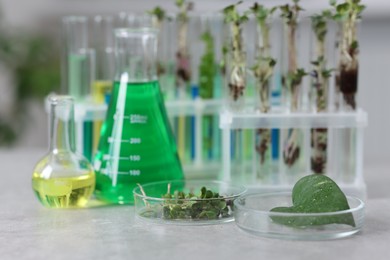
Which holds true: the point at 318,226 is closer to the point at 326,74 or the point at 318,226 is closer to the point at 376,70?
the point at 326,74

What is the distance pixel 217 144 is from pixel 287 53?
0.99ft

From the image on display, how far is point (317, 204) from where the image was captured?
1.12m

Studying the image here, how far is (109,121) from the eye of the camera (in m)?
1.36

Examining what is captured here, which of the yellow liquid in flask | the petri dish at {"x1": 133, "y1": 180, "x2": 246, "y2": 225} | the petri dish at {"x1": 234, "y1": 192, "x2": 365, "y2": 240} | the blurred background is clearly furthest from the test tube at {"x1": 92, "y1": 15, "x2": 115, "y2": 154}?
the blurred background

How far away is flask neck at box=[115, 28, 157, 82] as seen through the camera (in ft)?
4.49

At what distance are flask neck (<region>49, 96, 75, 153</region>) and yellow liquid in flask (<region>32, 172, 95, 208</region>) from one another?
0.19 feet

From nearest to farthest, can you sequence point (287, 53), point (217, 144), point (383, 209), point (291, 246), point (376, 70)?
point (291, 246), point (383, 209), point (287, 53), point (217, 144), point (376, 70)

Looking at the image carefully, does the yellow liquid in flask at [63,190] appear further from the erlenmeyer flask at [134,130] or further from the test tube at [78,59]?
the test tube at [78,59]

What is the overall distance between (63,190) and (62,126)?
0.11m

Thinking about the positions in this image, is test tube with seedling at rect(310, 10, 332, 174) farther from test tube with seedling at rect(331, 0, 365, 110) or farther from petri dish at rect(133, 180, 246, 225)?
petri dish at rect(133, 180, 246, 225)

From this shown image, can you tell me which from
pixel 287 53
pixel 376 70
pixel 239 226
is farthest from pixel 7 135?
pixel 239 226

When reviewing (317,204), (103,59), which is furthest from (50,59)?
(317,204)

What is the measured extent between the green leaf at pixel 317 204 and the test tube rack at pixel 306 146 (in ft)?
0.63

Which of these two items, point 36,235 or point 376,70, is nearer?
point 36,235
